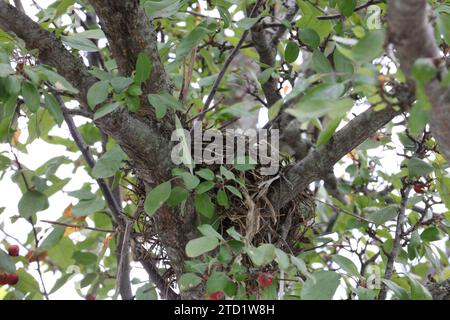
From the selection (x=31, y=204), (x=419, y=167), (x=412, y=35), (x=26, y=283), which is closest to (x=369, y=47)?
(x=412, y=35)

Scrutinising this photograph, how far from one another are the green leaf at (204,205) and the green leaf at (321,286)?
31 centimetres

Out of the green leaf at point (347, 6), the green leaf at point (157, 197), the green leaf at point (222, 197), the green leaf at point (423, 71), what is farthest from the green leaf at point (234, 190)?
the green leaf at point (423, 71)

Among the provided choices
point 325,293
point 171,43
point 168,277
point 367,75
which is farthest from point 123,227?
point 367,75

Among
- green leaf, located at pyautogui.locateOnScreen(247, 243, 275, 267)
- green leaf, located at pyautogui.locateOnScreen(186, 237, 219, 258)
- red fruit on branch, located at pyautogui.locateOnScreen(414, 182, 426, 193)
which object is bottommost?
green leaf, located at pyautogui.locateOnScreen(247, 243, 275, 267)

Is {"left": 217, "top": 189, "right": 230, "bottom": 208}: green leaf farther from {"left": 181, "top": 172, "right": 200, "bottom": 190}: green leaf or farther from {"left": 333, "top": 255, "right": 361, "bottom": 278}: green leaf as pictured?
→ {"left": 333, "top": 255, "right": 361, "bottom": 278}: green leaf

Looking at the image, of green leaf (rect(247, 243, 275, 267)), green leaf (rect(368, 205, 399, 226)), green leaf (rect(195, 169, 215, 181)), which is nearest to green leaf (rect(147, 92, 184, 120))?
green leaf (rect(195, 169, 215, 181))

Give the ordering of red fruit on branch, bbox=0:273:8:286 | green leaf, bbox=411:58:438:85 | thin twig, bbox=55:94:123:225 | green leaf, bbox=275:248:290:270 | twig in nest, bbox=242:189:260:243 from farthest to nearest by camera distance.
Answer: thin twig, bbox=55:94:123:225 → red fruit on branch, bbox=0:273:8:286 → twig in nest, bbox=242:189:260:243 → green leaf, bbox=275:248:290:270 → green leaf, bbox=411:58:438:85

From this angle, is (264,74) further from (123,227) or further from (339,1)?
(123,227)

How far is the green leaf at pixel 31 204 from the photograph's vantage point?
1736mm

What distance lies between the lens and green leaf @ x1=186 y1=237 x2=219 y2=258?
45.2 inches

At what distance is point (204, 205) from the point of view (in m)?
1.40

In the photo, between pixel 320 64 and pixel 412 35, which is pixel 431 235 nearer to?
pixel 320 64

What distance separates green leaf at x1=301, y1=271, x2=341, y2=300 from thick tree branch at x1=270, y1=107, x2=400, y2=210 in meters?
0.35
